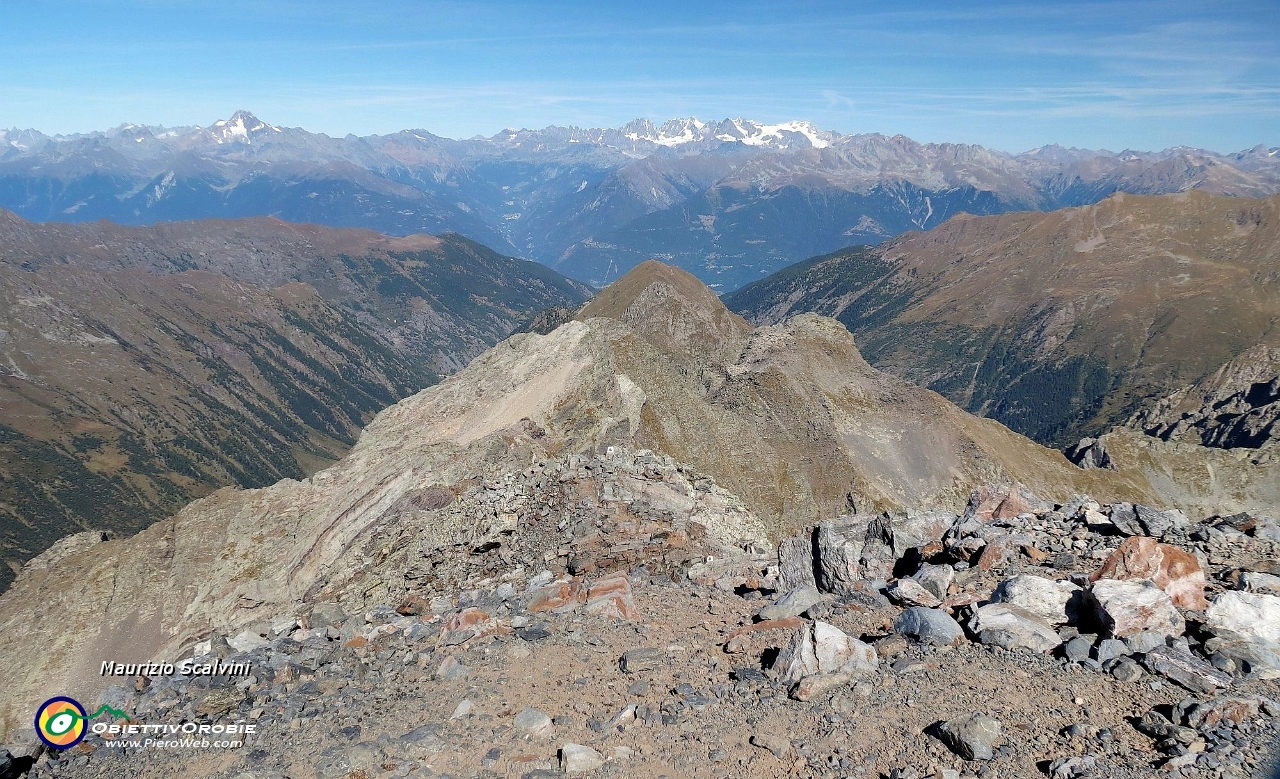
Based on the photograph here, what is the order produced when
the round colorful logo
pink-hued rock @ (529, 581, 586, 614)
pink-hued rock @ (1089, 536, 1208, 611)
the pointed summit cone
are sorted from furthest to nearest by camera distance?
the pointed summit cone < pink-hued rock @ (529, 581, 586, 614) < the round colorful logo < pink-hued rock @ (1089, 536, 1208, 611)

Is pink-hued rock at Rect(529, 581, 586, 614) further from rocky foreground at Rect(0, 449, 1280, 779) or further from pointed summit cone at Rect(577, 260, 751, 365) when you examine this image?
pointed summit cone at Rect(577, 260, 751, 365)

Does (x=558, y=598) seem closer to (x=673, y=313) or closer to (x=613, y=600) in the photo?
(x=613, y=600)

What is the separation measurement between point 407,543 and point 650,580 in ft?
70.3

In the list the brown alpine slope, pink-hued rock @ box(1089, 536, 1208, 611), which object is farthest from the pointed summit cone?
pink-hued rock @ box(1089, 536, 1208, 611)

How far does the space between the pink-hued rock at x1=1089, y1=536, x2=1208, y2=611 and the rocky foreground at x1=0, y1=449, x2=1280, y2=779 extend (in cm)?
5

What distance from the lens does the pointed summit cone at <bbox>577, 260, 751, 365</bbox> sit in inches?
5950

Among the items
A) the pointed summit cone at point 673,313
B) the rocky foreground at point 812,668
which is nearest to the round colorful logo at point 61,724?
the rocky foreground at point 812,668

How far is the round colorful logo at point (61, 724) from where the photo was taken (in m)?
18.6

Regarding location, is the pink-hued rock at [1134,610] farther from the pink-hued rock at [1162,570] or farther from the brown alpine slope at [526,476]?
the brown alpine slope at [526,476]

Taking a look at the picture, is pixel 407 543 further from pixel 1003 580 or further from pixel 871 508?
pixel 871 508

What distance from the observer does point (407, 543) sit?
4272cm

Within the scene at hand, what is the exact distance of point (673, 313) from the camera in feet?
537

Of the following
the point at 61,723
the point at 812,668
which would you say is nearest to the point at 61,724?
the point at 61,723

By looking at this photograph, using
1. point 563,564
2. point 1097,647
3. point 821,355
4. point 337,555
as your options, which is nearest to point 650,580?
point 563,564
